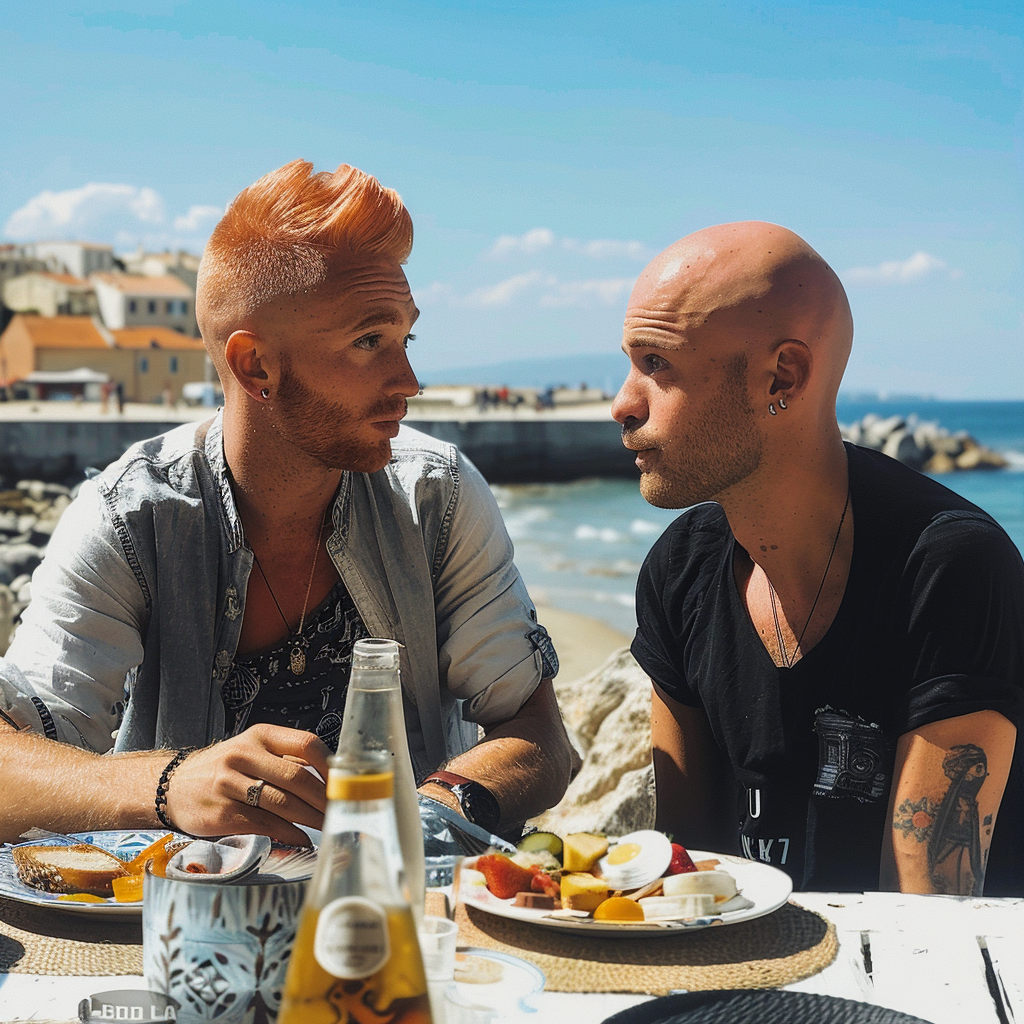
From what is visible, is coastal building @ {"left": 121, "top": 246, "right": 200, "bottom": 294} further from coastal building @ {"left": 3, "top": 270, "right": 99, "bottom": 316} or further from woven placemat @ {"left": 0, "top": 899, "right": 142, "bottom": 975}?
woven placemat @ {"left": 0, "top": 899, "right": 142, "bottom": 975}

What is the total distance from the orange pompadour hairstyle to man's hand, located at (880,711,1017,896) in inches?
62.3

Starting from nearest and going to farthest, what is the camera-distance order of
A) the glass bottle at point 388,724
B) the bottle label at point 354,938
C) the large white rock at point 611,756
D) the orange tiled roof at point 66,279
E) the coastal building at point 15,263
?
the bottle label at point 354,938
the glass bottle at point 388,724
the large white rock at point 611,756
the orange tiled roof at point 66,279
the coastal building at point 15,263

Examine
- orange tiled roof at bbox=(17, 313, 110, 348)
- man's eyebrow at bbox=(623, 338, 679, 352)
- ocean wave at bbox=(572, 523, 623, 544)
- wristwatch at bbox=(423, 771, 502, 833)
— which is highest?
orange tiled roof at bbox=(17, 313, 110, 348)

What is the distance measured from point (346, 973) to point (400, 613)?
1.88 meters

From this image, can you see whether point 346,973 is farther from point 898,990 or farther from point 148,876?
point 898,990

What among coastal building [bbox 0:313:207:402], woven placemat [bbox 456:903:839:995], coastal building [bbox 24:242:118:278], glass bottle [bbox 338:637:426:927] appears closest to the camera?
glass bottle [bbox 338:637:426:927]

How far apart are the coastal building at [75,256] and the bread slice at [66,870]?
80.8m

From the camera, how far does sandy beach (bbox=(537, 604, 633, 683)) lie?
16611 millimetres

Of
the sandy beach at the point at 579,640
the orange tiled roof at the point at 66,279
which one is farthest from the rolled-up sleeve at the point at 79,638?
the orange tiled roof at the point at 66,279

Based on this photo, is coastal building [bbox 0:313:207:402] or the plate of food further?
coastal building [bbox 0:313:207:402]

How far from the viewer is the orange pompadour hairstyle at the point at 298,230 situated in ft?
8.48

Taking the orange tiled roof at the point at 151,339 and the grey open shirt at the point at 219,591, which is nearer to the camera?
the grey open shirt at the point at 219,591

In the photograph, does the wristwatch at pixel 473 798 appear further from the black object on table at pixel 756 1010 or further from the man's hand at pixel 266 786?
the black object on table at pixel 756 1010

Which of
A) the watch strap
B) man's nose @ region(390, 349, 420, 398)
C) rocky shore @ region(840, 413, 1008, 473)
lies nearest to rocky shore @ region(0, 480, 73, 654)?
man's nose @ region(390, 349, 420, 398)
